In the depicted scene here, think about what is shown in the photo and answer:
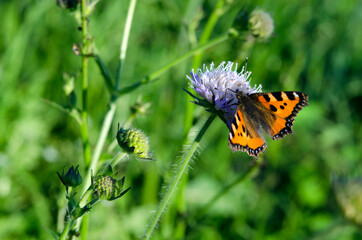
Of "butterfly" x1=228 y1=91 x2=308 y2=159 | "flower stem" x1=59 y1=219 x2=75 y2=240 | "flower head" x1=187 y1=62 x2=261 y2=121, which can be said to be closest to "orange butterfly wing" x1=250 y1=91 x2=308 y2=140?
"butterfly" x1=228 y1=91 x2=308 y2=159

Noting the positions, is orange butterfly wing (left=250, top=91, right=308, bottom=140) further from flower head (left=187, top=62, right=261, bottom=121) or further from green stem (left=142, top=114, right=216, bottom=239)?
green stem (left=142, top=114, right=216, bottom=239)

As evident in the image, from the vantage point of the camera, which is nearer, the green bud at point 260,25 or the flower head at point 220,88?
the flower head at point 220,88

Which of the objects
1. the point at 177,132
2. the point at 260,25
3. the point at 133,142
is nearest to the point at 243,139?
the point at 133,142

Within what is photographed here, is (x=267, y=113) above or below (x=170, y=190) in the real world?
above

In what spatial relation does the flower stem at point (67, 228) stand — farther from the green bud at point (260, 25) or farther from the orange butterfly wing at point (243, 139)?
the green bud at point (260, 25)

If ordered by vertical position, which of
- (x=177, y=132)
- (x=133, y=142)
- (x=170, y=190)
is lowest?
(x=177, y=132)

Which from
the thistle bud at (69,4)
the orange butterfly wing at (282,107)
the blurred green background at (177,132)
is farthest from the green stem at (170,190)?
the thistle bud at (69,4)

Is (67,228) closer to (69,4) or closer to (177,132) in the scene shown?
(69,4)
